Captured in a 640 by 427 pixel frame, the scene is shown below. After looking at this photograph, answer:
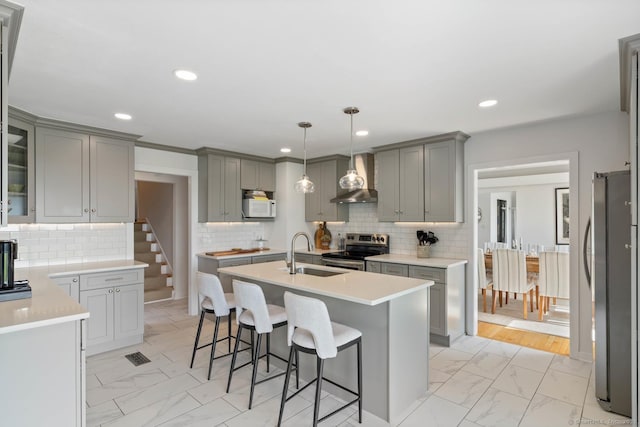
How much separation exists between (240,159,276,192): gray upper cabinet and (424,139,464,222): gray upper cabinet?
2628 mm

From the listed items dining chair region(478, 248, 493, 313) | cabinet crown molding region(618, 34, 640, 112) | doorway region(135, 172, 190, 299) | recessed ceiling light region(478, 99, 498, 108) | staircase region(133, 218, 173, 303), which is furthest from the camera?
staircase region(133, 218, 173, 303)

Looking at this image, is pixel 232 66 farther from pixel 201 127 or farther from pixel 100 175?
pixel 100 175

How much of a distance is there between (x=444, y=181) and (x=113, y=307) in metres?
4.06

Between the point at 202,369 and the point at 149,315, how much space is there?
7.49 feet

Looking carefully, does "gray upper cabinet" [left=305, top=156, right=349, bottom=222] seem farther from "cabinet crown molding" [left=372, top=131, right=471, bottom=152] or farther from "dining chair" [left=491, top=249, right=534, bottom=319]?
"dining chair" [left=491, top=249, right=534, bottom=319]

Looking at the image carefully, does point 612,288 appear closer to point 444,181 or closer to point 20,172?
point 444,181

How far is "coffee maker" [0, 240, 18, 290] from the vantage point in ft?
7.23

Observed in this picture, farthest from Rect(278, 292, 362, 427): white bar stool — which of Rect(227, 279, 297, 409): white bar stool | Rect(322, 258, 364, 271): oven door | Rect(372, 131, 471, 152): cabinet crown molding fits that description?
Rect(372, 131, 471, 152): cabinet crown molding

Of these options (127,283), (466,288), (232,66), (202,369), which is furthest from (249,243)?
(232,66)

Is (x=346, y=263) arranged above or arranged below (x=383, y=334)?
above

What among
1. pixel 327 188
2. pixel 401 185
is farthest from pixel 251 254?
pixel 401 185

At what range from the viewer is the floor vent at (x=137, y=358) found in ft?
11.1

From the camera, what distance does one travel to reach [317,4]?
1.62 m

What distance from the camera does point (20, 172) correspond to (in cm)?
335
